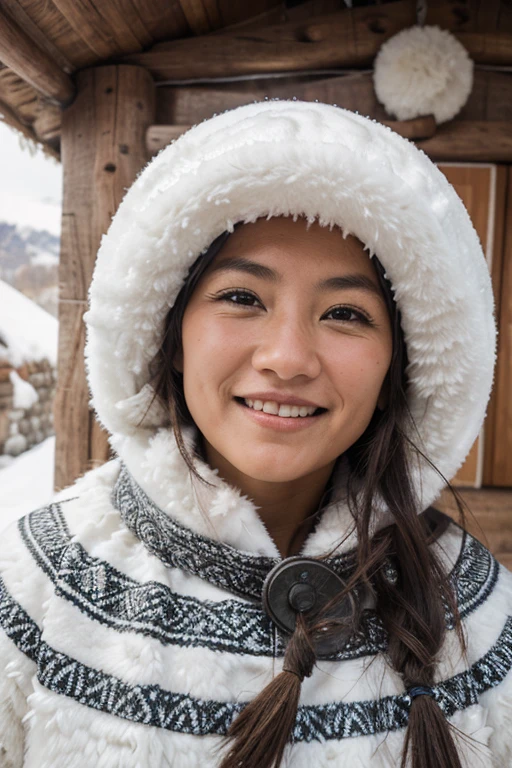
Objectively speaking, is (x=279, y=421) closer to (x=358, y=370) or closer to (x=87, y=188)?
(x=358, y=370)

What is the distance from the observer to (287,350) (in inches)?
36.0

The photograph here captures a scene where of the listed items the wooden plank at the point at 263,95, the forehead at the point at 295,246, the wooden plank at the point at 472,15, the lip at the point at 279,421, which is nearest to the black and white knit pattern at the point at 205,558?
the lip at the point at 279,421

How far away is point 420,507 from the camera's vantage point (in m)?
1.15

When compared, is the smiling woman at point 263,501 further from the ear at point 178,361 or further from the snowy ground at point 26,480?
the snowy ground at point 26,480

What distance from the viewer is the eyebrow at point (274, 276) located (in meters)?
0.97

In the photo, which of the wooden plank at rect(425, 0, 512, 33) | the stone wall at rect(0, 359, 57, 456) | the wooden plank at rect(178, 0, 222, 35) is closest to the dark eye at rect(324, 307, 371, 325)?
the wooden plank at rect(178, 0, 222, 35)

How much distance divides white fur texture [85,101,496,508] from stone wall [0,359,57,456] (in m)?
2.58

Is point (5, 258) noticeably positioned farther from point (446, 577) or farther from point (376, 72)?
point (446, 577)

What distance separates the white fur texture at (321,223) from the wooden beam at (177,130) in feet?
5.04

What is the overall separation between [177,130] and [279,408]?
6.28 ft

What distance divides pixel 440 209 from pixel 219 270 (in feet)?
1.28

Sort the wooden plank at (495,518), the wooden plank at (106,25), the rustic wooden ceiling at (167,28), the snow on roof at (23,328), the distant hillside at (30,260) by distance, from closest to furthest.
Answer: the wooden plank at (106,25), the rustic wooden ceiling at (167,28), the wooden plank at (495,518), the snow on roof at (23,328), the distant hillside at (30,260)

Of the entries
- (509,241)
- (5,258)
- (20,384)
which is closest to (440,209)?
(509,241)

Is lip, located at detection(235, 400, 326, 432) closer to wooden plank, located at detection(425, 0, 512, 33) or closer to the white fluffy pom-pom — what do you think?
the white fluffy pom-pom
